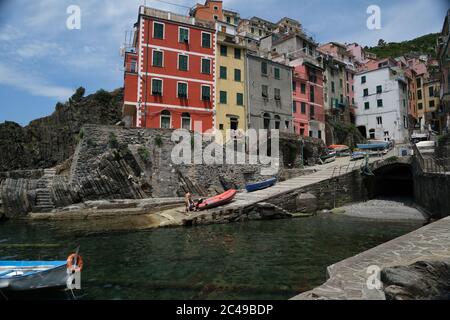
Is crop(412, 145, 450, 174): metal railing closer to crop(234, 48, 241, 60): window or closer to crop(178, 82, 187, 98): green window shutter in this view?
crop(234, 48, 241, 60): window

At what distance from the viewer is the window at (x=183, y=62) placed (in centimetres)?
2953

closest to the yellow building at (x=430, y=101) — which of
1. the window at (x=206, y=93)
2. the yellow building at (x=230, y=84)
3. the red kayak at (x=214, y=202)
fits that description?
the yellow building at (x=230, y=84)

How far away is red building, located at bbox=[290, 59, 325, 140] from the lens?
40.6 m

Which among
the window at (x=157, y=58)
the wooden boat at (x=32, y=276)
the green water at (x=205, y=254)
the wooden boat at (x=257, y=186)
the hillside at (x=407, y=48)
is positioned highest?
the hillside at (x=407, y=48)

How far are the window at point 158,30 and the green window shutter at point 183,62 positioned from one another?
2.86 meters

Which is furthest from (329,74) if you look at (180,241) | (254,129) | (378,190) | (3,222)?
(3,222)

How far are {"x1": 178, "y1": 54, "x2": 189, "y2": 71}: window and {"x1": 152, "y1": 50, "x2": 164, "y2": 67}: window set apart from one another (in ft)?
6.58

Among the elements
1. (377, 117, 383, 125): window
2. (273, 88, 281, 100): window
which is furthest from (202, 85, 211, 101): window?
(377, 117, 383, 125): window

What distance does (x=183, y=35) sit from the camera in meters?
30.0

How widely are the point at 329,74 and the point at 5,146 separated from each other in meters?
54.0

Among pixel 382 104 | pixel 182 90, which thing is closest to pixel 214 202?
pixel 182 90

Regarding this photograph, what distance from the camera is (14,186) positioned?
2180 cm

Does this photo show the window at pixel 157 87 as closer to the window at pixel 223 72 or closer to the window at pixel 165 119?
the window at pixel 165 119
